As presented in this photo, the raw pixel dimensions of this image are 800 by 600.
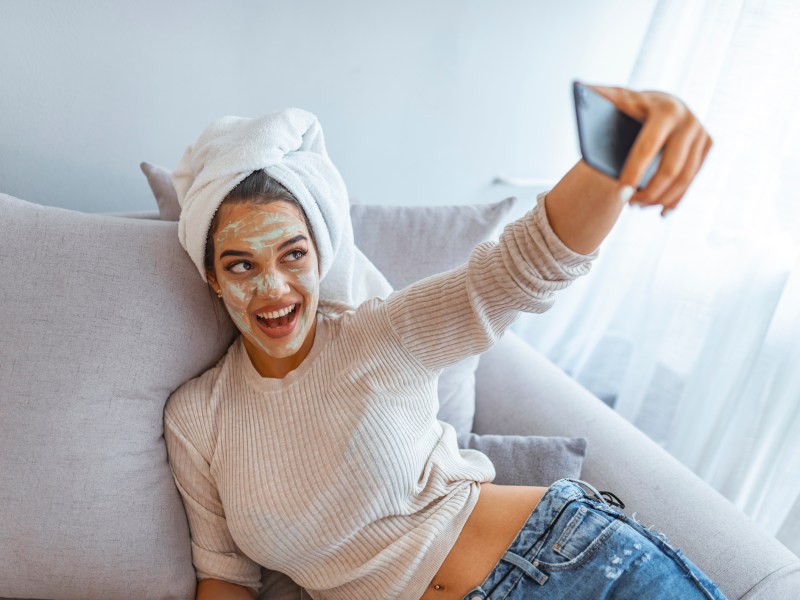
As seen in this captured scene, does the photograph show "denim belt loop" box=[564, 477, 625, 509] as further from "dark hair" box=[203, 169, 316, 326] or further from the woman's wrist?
"dark hair" box=[203, 169, 316, 326]

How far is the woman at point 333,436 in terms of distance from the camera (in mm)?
974

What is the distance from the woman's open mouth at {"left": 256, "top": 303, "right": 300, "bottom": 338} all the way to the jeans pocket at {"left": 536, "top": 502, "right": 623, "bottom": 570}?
0.48 meters

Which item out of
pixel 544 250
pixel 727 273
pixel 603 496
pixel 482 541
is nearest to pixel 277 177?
pixel 544 250

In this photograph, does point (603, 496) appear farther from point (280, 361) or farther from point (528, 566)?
point (280, 361)

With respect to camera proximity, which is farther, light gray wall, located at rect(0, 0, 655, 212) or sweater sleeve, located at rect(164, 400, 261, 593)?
light gray wall, located at rect(0, 0, 655, 212)

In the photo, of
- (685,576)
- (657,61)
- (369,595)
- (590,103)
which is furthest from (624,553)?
(657,61)

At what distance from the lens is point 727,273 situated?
170 cm

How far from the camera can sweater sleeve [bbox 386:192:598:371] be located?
34.0 inches

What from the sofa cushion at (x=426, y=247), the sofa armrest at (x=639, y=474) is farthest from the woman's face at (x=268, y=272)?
the sofa armrest at (x=639, y=474)

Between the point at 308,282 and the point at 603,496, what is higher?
the point at 308,282

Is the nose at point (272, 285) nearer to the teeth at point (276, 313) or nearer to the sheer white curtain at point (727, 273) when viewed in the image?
the teeth at point (276, 313)

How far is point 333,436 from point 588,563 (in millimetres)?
391

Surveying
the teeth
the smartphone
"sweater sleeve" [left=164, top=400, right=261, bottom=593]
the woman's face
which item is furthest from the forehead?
the smartphone

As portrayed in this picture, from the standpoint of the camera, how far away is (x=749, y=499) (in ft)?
5.43
